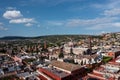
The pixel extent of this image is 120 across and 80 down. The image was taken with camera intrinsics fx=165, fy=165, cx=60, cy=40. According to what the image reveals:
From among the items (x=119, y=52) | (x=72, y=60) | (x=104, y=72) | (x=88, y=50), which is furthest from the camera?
(x=88, y=50)

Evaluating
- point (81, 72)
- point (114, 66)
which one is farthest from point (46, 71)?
point (114, 66)

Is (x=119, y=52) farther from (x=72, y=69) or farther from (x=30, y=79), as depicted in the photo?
(x=30, y=79)

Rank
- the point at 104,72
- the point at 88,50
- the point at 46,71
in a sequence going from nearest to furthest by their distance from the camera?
the point at 104,72 → the point at 46,71 → the point at 88,50

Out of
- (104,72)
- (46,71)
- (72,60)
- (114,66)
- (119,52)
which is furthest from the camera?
(119,52)

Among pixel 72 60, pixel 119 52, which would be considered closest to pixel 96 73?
pixel 72 60

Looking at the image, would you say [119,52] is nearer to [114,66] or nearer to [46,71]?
[114,66]

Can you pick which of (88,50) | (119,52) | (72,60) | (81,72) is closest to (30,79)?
(81,72)

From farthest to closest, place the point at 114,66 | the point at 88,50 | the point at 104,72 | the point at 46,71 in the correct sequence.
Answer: the point at 88,50 < the point at 114,66 < the point at 46,71 < the point at 104,72

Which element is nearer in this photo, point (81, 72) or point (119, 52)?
point (81, 72)
